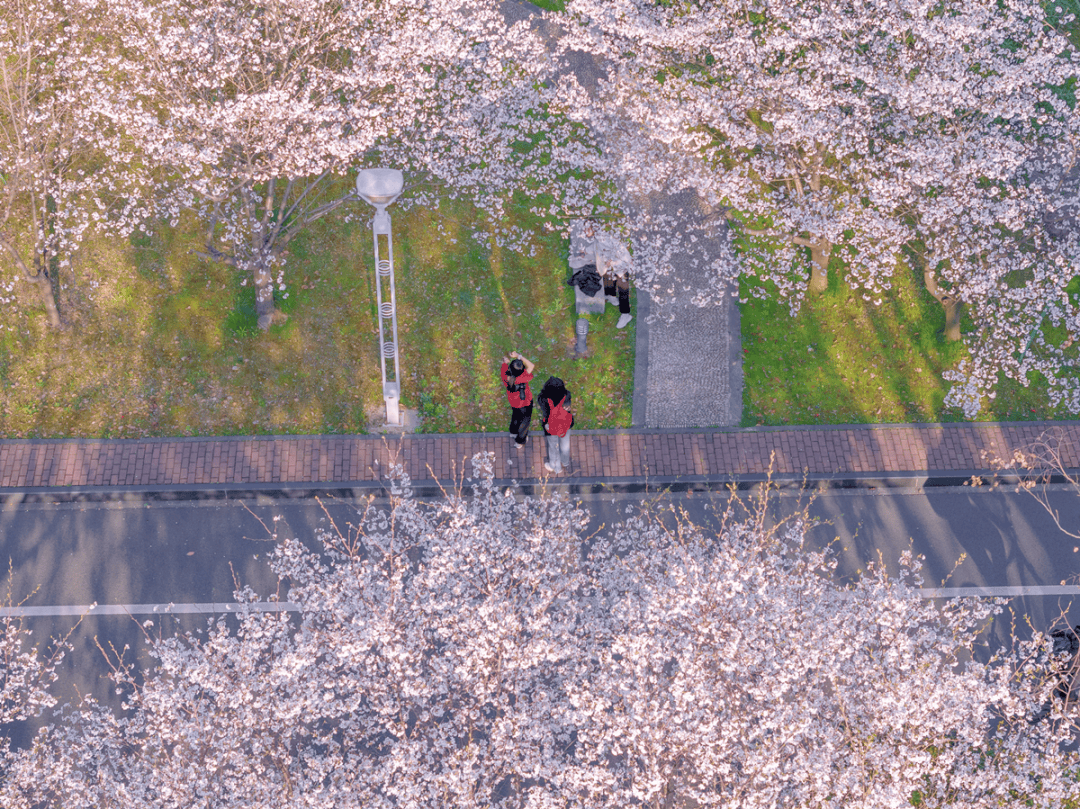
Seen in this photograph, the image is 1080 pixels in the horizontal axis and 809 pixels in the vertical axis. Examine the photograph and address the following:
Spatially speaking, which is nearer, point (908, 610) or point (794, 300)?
point (908, 610)

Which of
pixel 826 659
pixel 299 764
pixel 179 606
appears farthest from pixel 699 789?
pixel 179 606

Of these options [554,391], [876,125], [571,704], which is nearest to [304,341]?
[554,391]

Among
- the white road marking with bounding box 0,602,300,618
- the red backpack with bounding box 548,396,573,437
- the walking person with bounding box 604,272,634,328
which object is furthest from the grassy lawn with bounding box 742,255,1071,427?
the white road marking with bounding box 0,602,300,618

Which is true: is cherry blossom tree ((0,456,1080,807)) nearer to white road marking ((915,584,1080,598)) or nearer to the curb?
white road marking ((915,584,1080,598))

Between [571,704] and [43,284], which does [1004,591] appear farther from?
[43,284]

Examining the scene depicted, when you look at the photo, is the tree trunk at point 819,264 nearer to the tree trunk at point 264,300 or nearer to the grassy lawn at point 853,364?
the grassy lawn at point 853,364

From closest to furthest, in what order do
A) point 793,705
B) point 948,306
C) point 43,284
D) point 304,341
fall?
point 793,705
point 43,284
point 304,341
point 948,306

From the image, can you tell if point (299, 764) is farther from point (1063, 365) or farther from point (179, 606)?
point (1063, 365)
